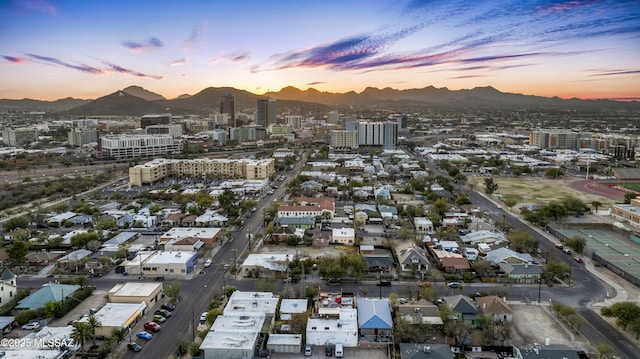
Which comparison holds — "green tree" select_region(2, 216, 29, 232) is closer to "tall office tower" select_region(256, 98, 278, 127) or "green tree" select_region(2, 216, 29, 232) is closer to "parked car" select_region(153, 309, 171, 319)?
"parked car" select_region(153, 309, 171, 319)

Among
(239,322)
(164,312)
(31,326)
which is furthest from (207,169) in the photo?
(239,322)

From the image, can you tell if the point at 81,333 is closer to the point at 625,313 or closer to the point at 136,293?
the point at 136,293

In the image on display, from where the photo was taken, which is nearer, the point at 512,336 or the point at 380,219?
the point at 512,336

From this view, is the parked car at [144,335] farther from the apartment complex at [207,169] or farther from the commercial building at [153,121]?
the commercial building at [153,121]

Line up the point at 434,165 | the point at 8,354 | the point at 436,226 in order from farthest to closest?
the point at 434,165 < the point at 436,226 < the point at 8,354

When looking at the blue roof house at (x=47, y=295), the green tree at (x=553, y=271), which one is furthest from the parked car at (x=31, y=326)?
the green tree at (x=553, y=271)

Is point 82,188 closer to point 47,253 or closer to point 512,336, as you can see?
point 47,253

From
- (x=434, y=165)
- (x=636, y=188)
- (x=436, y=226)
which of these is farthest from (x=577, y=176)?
(x=436, y=226)

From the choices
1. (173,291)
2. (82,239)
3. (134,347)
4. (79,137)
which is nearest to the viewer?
(134,347)
